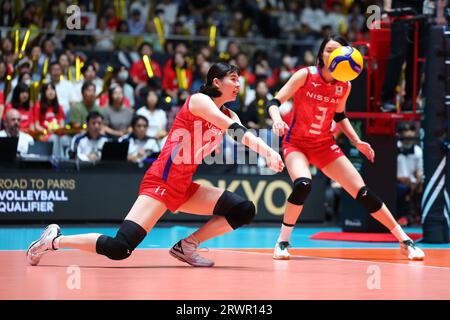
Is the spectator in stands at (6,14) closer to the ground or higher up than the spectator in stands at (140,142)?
higher up

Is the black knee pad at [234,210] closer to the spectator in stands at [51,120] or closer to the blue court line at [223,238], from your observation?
the blue court line at [223,238]

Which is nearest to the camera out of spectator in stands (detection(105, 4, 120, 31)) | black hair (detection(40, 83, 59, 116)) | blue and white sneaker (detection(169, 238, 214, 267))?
blue and white sneaker (detection(169, 238, 214, 267))

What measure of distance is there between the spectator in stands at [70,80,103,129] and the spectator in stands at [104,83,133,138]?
25 centimetres

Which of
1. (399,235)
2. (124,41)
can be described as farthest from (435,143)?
(124,41)

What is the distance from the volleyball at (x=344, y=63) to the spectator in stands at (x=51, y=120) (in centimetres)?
706

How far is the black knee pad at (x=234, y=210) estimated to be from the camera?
8828 millimetres

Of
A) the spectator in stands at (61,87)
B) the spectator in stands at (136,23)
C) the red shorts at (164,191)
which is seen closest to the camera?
the red shorts at (164,191)

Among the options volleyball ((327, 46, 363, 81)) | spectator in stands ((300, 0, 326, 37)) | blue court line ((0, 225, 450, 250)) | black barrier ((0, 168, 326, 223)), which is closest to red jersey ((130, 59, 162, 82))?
black barrier ((0, 168, 326, 223))

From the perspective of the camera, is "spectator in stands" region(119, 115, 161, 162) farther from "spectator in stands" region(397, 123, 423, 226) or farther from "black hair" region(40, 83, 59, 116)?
"spectator in stands" region(397, 123, 423, 226)

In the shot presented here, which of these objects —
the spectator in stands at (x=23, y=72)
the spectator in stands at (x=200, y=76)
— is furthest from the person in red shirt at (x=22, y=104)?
the spectator in stands at (x=200, y=76)

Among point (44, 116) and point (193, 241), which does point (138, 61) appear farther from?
point (193, 241)

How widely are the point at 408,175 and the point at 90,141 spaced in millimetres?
5782

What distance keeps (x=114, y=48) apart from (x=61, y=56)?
2244 mm

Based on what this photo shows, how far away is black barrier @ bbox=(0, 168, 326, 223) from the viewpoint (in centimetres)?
1501
